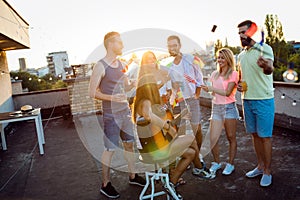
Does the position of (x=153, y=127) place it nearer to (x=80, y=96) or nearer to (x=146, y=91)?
(x=146, y=91)

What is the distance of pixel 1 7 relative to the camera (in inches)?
220

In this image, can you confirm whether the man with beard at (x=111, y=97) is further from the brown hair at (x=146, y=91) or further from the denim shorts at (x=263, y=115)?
the denim shorts at (x=263, y=115)

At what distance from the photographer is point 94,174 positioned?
347cm

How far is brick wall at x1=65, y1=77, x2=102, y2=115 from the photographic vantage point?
7.63 m

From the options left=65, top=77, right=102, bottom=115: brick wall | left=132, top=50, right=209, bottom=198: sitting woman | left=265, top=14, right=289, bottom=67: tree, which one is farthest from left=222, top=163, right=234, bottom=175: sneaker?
left=265, top=14, right=289, bottom=67: tree

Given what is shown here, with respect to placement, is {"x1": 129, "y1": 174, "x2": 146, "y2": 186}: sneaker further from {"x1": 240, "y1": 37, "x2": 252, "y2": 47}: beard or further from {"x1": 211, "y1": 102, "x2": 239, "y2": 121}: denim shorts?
{"x1": 240, "y1": 37, "x2": 252, "y2": 47}: beard

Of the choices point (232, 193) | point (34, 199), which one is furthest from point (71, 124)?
point (232, 193)

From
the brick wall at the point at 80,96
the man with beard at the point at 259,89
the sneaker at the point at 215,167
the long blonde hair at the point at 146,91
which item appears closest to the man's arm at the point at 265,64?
the man with beard at the point at 259,89

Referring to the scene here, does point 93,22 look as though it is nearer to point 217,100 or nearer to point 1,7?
point 1,7

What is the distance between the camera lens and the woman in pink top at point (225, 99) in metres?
2.90

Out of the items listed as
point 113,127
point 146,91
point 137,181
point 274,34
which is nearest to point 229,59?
point 146,91

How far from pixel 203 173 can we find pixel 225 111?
26.7 inches

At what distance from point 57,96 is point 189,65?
672 cm

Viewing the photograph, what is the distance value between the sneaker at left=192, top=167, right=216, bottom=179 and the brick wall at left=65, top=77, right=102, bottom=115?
5.11 m
